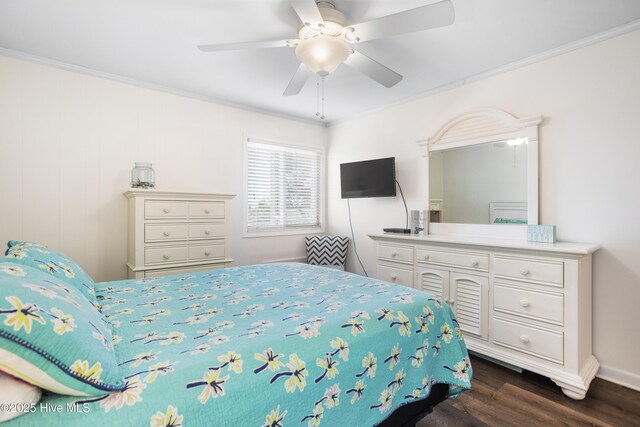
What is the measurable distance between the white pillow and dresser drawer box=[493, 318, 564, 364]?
8.69ft

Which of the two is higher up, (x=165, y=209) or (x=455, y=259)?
(x=165, y=209)

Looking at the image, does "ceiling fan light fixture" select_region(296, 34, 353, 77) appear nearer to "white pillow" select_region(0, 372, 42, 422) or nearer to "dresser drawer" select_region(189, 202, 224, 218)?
"dresser drawer" select_region(189, 202, 224, 218)

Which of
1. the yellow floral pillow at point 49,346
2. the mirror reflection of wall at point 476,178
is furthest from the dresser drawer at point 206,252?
the mirror reflection of wall at point 476,178

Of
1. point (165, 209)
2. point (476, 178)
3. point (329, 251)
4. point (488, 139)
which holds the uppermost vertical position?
point (488, 139)

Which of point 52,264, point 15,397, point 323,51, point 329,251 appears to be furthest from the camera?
point 329,251

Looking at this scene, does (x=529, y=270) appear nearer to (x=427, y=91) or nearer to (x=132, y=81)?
(x=427, y=91)

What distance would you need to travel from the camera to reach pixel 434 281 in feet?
9.04

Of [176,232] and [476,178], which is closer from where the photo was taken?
[176,232]

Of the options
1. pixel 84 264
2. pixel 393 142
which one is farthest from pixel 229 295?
pixel 393 142

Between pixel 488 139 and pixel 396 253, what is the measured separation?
1.36 meters

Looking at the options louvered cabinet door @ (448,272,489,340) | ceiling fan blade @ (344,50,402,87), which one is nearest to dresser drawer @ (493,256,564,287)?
louvered cabinet door @ (448,272,489,340)

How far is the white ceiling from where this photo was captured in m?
1.92

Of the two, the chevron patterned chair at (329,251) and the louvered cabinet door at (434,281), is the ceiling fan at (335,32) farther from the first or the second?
the chevron patterned chair at (329,251)

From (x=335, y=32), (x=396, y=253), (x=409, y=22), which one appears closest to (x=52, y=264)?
(x=335, y=32)
